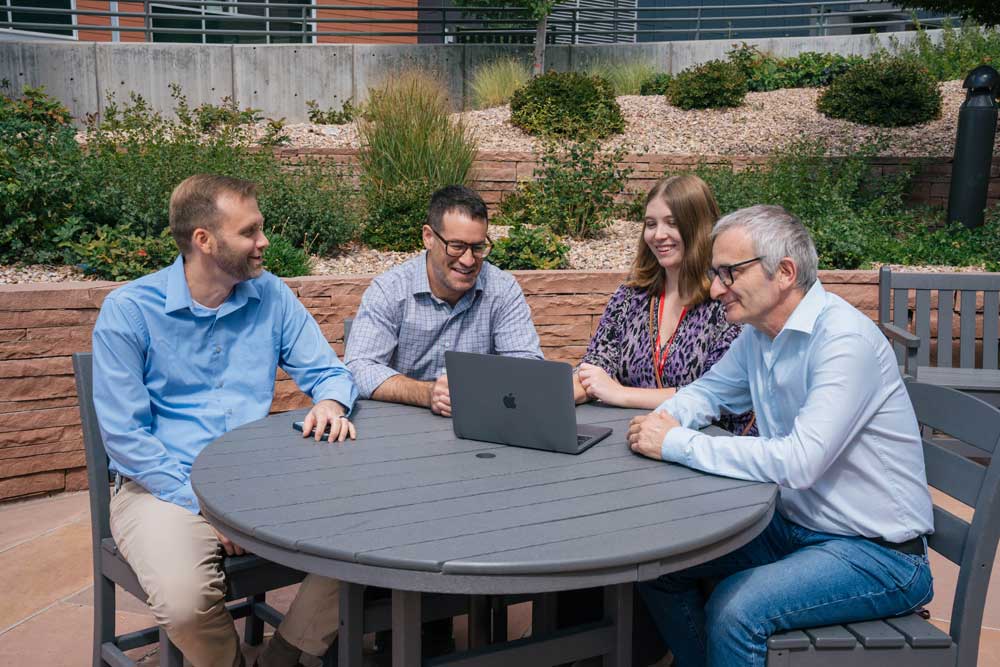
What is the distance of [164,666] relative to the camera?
97.1 inches

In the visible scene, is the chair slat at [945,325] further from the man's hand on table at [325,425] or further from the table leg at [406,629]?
the table leg at [406,629]

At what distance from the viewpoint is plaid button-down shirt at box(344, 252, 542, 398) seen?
3305mm

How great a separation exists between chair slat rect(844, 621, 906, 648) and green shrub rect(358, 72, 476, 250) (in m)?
4.76

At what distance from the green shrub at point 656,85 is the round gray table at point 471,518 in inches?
471

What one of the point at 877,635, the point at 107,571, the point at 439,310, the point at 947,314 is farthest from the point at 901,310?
the point at 107,571

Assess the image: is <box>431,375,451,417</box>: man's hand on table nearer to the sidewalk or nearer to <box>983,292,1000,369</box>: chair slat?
the sidewalk

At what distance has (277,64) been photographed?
514 inches

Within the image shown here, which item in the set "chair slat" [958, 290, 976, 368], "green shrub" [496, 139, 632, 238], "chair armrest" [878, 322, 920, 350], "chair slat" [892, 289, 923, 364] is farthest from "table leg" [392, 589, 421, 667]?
"green shrub" [496, 139, 632, 238]

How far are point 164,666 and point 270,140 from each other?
24.2 ft

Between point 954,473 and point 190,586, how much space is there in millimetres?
1904

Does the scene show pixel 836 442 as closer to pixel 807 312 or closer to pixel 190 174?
pixel 807 312

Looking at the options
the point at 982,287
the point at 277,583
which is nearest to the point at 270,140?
the point at 982,287

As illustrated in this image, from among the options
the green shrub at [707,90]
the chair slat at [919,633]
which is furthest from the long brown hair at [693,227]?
the green shrub at [707,90]

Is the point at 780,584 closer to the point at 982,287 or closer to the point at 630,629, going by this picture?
the point at 630,629
